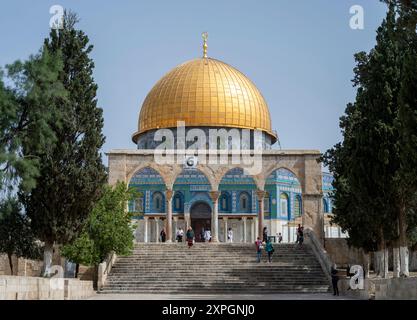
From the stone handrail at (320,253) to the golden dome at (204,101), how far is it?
12.8 metres

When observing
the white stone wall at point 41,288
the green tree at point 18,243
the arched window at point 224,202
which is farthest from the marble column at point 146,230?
the white stone wall at point 41,288

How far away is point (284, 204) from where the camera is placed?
38625 mm

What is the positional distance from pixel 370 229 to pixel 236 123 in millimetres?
18031

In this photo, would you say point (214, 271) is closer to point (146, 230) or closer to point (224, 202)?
point (146, 230)

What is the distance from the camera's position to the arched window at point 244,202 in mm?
37562

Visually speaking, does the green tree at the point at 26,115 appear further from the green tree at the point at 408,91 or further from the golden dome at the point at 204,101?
the golden dome at the point at 204,101

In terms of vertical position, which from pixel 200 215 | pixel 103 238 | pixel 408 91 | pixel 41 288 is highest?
pixel 408 91

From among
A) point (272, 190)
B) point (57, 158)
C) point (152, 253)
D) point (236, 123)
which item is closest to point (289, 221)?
point (272, 190)

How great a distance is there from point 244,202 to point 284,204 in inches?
106

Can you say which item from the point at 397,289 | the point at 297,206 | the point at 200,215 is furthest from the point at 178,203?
the point at 397,289

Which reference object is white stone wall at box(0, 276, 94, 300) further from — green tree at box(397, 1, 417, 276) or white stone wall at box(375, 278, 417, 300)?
green tree at box(397, 1, 417, 276)
